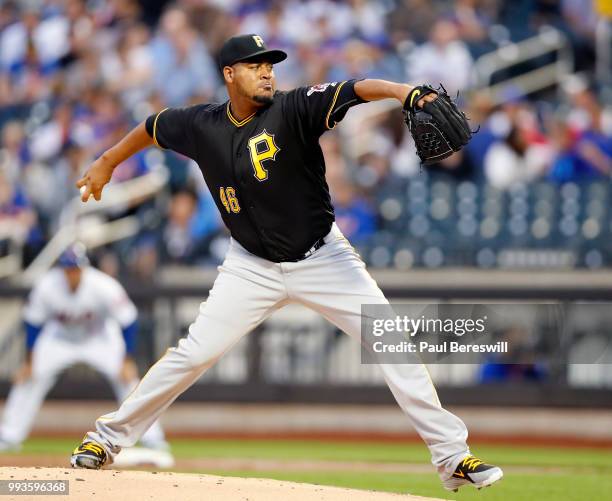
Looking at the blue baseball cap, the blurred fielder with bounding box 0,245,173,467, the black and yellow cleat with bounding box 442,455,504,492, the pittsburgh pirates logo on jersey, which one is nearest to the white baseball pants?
the black and yellow cleat with bounding box 442,455,504,492

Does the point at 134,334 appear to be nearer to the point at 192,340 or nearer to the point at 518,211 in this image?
the point at 518,211

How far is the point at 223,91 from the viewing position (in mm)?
13766

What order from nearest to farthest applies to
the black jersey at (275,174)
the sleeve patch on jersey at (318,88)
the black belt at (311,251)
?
the sleeve patch on jersey at (318,88) < the black jersey at (275,174) < the black belt at (311,251)

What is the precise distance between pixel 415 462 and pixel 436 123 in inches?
178

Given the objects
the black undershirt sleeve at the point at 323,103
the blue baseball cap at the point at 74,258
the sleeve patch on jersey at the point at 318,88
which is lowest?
the blue baseball cap at the point at 74,258

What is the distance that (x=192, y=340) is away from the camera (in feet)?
19.6

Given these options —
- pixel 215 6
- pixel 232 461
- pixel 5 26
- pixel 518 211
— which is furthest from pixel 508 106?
pixel 5 26

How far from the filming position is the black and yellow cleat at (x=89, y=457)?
6.05m

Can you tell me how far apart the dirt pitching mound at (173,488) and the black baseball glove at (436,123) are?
1619 millimetres

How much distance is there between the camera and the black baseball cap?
594 centimetres

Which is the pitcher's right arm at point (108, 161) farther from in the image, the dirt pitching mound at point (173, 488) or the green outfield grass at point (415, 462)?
the green outfield grass at point (415, 462)

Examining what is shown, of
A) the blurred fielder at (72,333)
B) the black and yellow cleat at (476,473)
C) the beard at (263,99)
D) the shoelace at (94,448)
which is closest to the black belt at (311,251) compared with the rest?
the beard at (263,99)

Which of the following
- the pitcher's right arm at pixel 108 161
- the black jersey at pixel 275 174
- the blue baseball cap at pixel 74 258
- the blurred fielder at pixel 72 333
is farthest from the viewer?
the blue baseball cap at pixel 74 258

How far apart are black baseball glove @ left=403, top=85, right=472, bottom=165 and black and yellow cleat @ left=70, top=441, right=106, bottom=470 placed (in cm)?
221
